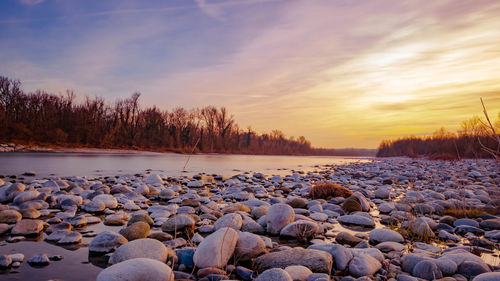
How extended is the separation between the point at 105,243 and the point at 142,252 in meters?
0.64

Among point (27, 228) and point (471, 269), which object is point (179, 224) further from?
point (471, 269)

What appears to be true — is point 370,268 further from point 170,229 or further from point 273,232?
point 170,229

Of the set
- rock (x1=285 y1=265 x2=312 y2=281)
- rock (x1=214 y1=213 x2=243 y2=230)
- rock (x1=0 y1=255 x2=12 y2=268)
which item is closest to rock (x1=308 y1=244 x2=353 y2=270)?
rock (x1=285 y1=265 x2=312 y2=281)

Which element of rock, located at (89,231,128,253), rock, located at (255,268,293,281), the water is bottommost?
the water

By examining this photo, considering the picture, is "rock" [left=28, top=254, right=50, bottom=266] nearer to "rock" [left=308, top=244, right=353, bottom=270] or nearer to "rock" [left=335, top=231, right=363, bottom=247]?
"rock" [left=308, top=244, right=353, bottom=270]

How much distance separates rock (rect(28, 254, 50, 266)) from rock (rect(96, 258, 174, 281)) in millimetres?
863

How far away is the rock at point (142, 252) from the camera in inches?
96.3

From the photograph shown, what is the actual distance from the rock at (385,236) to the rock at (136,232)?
8.87 feet

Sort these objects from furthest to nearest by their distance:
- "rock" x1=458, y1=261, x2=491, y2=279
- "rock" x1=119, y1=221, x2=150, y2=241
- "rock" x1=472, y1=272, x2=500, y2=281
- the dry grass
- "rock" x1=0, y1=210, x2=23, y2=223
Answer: the dry grass < "rock" x1=0, y1=210, x2=23, y2=223 < "rock" x1=119, y1=221, x2=150, y2=241 < "rock" x1=458, y1=261, x2=491, y2=279 < "rock" x1=472, y1=272, x2=500, y2=281

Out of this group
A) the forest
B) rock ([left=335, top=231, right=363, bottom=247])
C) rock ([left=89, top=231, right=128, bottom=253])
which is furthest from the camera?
the forest

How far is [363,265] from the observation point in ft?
7.93

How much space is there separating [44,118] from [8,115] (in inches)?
145

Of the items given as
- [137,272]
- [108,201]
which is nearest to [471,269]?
[137,272]

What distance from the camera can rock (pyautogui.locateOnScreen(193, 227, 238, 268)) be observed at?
2.43m
